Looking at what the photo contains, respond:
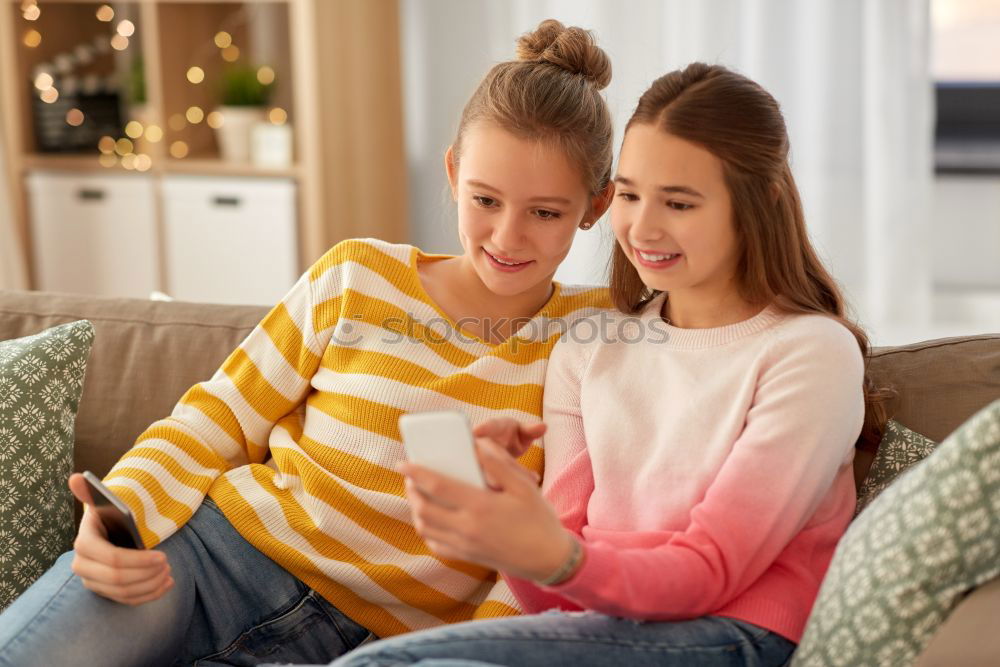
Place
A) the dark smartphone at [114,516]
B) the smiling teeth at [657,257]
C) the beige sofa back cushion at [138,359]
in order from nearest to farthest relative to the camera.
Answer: the dark smartphone at [114,516]
the smiling teeth at [657,257]
the beige sofa back cushion at [138,359]

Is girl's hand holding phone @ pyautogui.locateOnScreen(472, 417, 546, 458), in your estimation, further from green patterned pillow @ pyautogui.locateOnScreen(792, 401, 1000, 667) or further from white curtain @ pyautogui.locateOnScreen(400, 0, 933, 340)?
white curtain @ pyautogui.locateOnScreen(400, 0, 933, 340)

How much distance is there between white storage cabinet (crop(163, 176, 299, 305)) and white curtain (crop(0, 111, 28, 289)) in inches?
19.2

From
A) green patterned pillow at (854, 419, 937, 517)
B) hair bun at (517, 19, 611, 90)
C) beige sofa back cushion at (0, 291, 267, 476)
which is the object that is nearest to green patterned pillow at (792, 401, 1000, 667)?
green patterned pillow at (854, 419, 937, 517)

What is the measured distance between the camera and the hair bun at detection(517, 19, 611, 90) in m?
1.45

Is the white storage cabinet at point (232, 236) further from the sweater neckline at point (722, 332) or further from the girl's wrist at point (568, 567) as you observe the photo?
the girl's wrist at point (568, 567)

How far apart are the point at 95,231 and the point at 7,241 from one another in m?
0.27

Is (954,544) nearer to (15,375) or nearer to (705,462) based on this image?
(705,462)

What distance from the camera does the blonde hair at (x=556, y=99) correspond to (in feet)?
4.51

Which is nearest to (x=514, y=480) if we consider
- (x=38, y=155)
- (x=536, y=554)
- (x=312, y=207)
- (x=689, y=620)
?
(x=536, y=554)

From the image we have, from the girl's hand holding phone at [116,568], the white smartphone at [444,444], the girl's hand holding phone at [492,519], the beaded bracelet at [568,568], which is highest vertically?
the white smartphone at [444,444]

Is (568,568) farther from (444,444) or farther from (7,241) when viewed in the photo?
(7,241)

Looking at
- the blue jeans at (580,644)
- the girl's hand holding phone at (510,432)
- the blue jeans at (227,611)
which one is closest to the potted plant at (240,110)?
the blue jeans at (227,611)

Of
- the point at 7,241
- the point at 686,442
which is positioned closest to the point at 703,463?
Result: the point at 686,442

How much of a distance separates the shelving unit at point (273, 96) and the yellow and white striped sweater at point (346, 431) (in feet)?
6.43
